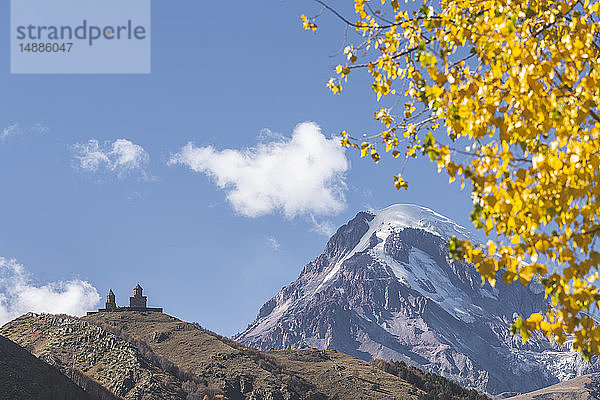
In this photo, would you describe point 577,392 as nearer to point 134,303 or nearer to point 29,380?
point 134,303

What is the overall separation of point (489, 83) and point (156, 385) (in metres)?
40.7

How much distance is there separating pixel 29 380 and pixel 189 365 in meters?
21.8

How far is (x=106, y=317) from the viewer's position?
68.9 metres

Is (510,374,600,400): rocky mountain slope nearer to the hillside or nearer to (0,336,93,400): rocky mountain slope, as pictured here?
the hillside

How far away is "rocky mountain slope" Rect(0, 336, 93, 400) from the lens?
3120 centimetres

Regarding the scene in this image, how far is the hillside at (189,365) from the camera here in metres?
45.3

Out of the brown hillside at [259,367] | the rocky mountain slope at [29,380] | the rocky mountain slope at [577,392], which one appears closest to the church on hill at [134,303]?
the brown hillside at [259,367]

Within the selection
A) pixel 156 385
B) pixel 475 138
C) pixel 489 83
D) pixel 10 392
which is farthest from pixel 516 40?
pixel 156 385

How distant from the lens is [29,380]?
32.7m

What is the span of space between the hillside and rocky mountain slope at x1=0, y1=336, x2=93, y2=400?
23.5 ft

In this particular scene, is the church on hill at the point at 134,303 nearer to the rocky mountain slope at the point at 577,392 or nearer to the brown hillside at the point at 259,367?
the brown hillside at the point at 259,367

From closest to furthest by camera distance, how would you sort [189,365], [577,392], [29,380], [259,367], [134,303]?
[29,380], [189,365], [259,367], [134,303], [577,392]

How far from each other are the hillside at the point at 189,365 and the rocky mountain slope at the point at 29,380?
715 cm

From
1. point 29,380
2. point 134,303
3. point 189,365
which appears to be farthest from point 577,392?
point 29,380
